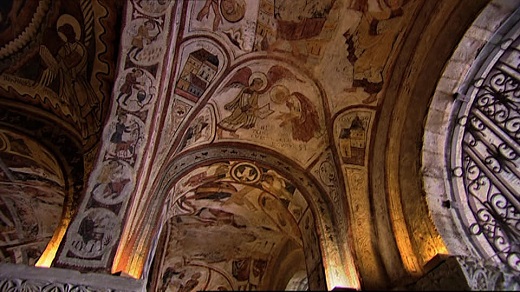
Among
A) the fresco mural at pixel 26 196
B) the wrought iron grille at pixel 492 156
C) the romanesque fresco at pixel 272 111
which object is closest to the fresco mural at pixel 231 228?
the romanesque fresco at pixel 272 111

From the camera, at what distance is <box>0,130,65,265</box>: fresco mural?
5457 mm

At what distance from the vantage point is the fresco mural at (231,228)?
589 cm

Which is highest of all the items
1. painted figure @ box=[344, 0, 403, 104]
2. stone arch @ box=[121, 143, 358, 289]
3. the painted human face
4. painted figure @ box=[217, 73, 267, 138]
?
painted figure @ box=[344, 0, 403, 104]

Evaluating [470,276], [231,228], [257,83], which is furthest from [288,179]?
[470,276]

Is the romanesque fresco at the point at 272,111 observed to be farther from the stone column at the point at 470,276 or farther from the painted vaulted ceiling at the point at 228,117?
the stone column at the point at 470,276

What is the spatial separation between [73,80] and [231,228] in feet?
12.0

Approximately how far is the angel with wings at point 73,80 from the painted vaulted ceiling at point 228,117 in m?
0.02

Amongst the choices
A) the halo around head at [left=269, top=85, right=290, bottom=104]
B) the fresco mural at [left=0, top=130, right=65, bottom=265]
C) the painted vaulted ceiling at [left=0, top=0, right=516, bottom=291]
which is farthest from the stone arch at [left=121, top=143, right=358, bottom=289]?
the fresco mural at [left=0, top=130, right=65, bottom=265]

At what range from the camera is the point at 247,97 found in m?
5.45

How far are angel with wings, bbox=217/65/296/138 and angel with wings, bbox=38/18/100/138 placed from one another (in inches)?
65.5

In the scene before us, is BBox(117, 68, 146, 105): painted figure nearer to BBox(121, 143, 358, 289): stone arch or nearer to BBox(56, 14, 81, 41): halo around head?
BBox(56, 14, 81, 41): halo around head

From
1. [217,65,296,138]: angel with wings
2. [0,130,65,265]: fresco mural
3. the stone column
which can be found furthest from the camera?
[0,130,65,265]: fresco mural

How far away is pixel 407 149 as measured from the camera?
5.14 m

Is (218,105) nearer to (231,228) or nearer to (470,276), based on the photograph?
(231,228)
